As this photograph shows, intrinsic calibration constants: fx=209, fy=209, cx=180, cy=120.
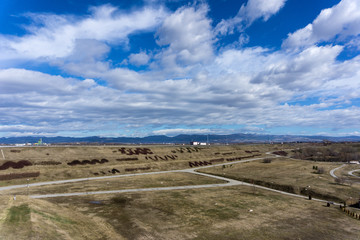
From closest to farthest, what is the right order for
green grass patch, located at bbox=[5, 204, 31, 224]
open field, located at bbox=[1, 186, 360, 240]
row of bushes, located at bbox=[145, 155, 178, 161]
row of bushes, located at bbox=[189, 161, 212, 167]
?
1. green grass patch, located at bbox=[5, 204, 31, 224]
2. open field, located at bbox=[1, 186, 360, 240]
3. row of bushes, located at bbox=[189, 161, 212, 167]
4. row of bushes, located at bbox=[145, 155, 178, 161]

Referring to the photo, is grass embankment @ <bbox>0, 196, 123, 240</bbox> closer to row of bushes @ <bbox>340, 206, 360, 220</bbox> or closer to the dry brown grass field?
the dry brown grass field

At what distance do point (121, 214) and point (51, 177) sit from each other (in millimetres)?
46494

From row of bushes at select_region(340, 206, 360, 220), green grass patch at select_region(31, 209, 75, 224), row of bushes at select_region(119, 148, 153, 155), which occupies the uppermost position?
row of bushes at select_region(119, 148, 153, 155)

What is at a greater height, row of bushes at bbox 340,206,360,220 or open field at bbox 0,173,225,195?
open field at bbox 0,173,225,195

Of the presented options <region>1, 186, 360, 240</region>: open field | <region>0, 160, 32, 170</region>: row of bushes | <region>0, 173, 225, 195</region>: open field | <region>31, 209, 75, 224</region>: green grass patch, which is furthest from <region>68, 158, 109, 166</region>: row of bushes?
<region>31, 209, 75, 224</region>: green grass patch

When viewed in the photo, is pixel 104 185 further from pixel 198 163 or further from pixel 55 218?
pixel 198 163

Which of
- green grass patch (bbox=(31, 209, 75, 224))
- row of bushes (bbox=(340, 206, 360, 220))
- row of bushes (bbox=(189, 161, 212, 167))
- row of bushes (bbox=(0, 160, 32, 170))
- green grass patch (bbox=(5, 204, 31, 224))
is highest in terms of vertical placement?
row of bushes (bbox=(0, 160, 32, 170))

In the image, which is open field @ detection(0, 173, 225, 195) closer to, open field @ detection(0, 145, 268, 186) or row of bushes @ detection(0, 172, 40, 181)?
open field @ detection(0, 145, 268, 186)

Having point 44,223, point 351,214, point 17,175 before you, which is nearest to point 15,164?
point 17,175

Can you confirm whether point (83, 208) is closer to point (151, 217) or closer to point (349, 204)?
point (151, 217)

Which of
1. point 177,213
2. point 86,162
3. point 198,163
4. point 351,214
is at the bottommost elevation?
point 351,214

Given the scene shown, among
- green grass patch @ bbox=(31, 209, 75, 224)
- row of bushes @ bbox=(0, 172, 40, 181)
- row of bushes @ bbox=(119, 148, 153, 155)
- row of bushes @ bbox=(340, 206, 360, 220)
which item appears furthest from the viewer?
row of bushes @ bbox=(119, 148, 153, 155)

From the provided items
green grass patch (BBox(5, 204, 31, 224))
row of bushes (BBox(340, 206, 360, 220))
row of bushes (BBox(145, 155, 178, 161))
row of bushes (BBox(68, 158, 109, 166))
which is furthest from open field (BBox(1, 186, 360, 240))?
row of bushes (BBox(145, 155, 178, 161))

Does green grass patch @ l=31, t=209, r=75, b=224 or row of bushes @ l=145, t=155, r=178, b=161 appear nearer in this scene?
green grass patch @ l=31, t=209, r=75, b=224
